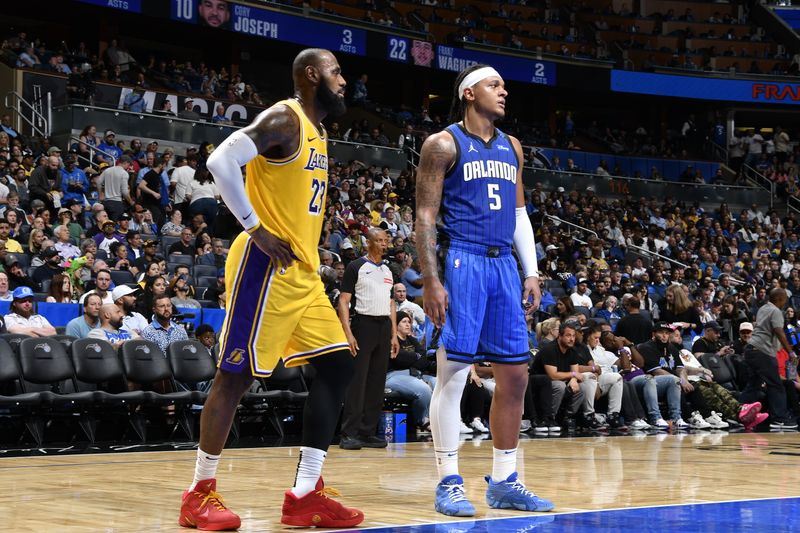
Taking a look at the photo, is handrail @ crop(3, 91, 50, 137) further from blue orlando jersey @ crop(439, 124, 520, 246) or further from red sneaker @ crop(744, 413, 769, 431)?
blue orlando jersey @ crop(439, 124, 520, 246)

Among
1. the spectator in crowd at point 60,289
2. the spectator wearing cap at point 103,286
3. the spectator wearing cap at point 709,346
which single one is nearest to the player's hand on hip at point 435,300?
the spectator wearing cap at point 103,286

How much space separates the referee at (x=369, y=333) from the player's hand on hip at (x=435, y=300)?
13.8ft

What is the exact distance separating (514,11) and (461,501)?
91.7 ft

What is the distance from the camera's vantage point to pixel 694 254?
2297cm

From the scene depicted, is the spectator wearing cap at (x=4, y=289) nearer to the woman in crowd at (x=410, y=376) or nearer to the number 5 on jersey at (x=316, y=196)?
the woman in crowd at (x=410, y=376)

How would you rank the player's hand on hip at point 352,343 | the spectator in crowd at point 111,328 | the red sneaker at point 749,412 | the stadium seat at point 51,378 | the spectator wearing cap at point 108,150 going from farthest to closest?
the spectator wearing cap at point 108,150
the red sneaker at point 749,412
the spectator in crowd at point 111,328
the stadium seat at point 51,378
the player's hand on hip at point 352,343

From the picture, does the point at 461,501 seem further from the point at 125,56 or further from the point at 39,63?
the point at 125,56

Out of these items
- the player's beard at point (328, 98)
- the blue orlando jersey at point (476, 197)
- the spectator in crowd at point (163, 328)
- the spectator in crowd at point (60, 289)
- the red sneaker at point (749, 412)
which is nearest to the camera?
the player's beard at point (328, 98)

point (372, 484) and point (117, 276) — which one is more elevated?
point (117, 276)

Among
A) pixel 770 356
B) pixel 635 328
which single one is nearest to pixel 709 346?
pixel 635 328

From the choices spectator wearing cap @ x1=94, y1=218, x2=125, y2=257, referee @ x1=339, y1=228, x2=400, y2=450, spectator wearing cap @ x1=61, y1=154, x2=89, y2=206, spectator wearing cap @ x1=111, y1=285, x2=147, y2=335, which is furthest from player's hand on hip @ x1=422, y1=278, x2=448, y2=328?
spectator wearing cap @ x1=61, y1=154, x2=89, y2=206

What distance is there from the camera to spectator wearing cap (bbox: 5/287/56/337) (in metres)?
9.70

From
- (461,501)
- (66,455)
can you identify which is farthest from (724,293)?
(461,501)

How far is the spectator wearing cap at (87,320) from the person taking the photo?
996 cm
